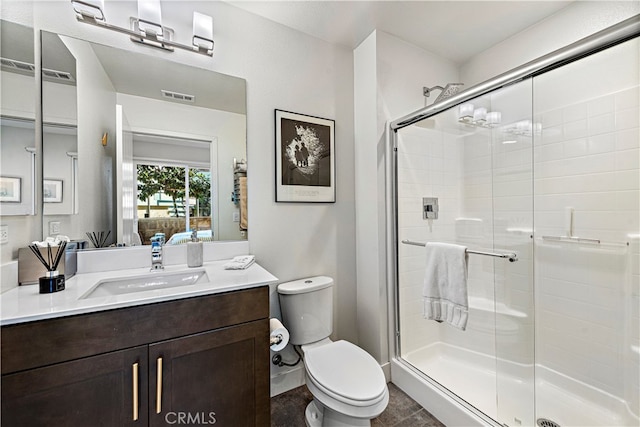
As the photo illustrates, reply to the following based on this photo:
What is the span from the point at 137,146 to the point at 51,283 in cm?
75

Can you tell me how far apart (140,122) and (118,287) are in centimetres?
86

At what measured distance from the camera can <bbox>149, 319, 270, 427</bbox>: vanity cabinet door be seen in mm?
963

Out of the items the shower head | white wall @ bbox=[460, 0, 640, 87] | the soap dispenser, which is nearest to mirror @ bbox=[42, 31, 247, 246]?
the soap dispenser

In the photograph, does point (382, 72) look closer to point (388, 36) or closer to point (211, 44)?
point (388, 36)

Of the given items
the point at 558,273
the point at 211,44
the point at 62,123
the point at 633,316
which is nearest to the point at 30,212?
the point at 62,123

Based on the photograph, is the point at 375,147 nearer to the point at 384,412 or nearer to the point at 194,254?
the point at 194,254

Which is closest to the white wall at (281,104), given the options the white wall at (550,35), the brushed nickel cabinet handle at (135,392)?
the brushed nickel cabinet handle at (135,392)

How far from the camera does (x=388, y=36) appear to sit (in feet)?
6.25

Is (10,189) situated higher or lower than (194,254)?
higher

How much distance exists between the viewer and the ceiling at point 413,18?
162 centimetres

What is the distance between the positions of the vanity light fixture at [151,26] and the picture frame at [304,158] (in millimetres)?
545

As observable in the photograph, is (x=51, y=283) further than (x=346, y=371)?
No

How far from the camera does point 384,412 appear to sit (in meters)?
1.56

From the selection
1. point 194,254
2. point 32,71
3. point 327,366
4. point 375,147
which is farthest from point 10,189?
point 375,147
